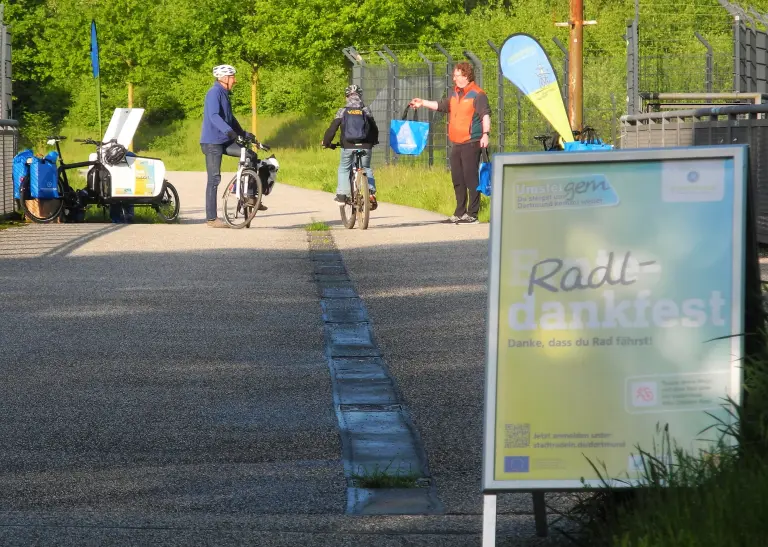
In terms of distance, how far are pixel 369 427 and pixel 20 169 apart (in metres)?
12.9

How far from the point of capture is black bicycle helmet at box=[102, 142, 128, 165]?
725 inches

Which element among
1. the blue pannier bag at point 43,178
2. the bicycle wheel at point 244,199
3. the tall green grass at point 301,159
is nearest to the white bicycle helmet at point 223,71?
the bicycle wheel at point 244,199

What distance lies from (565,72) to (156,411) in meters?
23.0

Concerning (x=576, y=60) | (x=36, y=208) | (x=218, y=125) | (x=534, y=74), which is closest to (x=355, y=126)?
(x=218, y=125)

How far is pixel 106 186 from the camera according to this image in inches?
730

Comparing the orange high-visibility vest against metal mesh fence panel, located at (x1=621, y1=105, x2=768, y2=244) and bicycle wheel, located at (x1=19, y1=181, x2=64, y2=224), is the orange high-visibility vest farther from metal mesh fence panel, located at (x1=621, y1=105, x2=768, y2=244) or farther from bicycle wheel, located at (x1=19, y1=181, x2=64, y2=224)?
bicycle wheel, located at (x1=19, y1=181, x2=64, y2=224)

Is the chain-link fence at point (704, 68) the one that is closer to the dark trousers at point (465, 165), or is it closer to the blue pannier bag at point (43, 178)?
the dark trousers at point (465, 165)

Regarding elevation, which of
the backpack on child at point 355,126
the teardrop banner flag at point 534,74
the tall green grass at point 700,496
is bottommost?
the tall green grass at point 700,496

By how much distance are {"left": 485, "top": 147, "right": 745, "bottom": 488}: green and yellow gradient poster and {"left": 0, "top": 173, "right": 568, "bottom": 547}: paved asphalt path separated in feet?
1.38

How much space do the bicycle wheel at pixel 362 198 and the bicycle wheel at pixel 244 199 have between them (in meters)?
1.12

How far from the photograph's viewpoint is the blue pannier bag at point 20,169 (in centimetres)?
1827

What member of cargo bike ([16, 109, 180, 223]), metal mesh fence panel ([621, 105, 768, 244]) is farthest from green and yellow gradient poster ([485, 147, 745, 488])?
cargo bike ([16, 109, 180, 223])

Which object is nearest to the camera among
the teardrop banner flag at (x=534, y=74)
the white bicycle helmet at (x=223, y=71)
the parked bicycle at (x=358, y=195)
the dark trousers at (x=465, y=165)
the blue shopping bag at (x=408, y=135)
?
the teardrop banner flag at (x=534, y=74)

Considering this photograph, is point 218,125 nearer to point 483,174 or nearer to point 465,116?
point 465,116
